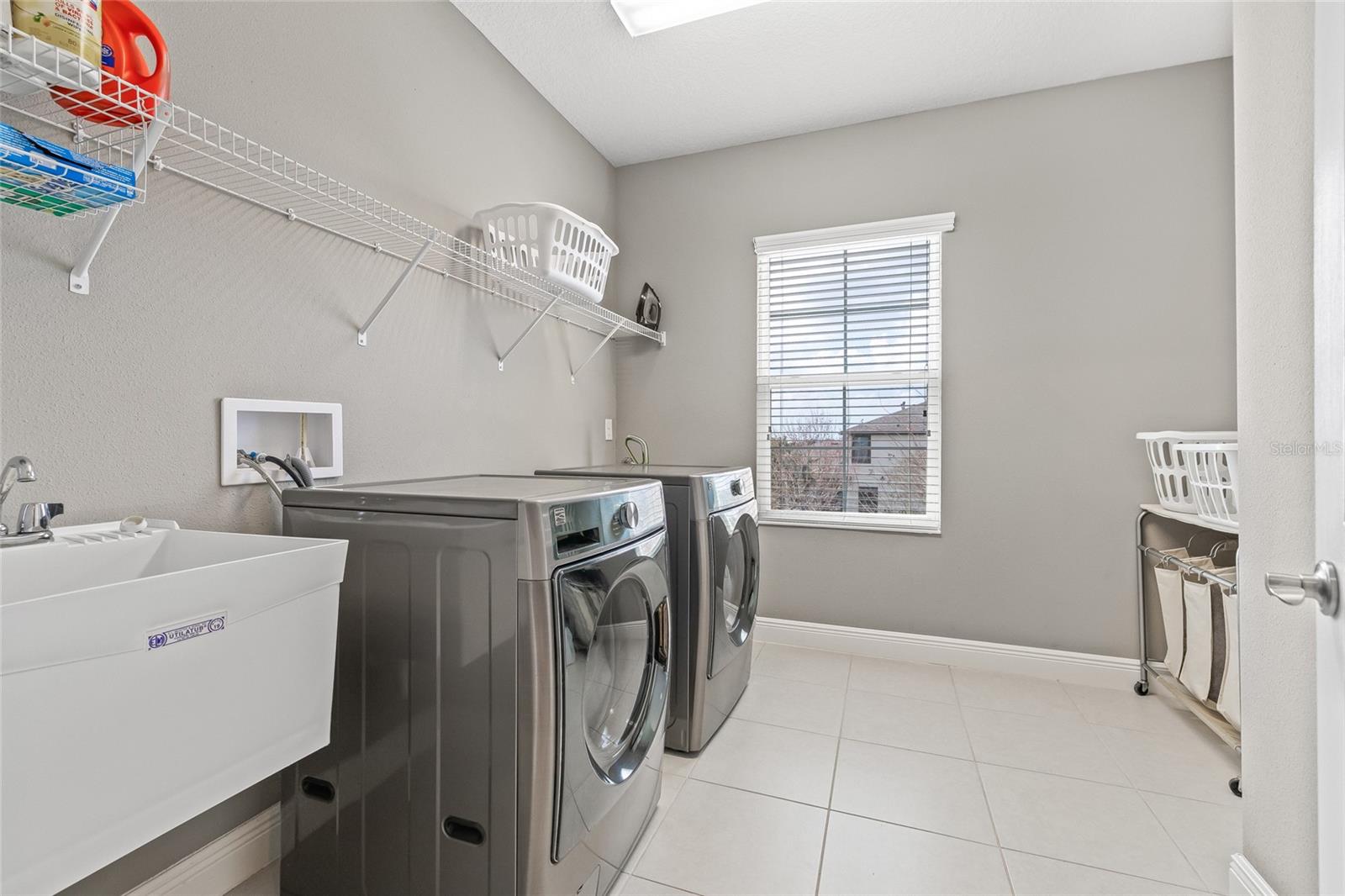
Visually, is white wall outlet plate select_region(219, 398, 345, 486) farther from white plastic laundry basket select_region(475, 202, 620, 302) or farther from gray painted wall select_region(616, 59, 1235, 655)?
gray painted wall select_region(616, 59, 1235, 655)

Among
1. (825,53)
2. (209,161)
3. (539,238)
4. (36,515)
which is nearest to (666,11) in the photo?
(825,53)

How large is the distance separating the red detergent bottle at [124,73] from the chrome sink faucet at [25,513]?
57 cm

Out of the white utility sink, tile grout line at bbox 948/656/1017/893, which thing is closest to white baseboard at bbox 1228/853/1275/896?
tile grout line at bbox 948/656/1017/893

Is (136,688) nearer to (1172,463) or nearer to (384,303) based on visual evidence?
(384,303)

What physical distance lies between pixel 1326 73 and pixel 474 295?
2094mm

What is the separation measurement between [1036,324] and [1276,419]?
5.20 ft

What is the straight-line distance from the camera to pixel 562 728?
3.68ft

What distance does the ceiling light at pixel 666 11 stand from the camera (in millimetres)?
2037

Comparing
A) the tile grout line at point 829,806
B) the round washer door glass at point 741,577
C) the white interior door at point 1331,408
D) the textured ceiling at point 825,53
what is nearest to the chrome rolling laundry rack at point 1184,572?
the tile grout line at point 829,806

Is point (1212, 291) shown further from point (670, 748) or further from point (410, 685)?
point (410, 685)

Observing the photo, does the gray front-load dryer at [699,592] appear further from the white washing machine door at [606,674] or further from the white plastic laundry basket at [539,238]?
the white plastic laundry basket at [539,238]

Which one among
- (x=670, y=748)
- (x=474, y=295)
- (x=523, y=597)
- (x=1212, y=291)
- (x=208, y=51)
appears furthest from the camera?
(x=1212, y=291)

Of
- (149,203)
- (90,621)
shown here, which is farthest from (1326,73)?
(149,203)

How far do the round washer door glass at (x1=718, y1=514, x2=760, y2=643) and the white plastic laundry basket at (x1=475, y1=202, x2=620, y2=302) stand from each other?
1110 millimetres
